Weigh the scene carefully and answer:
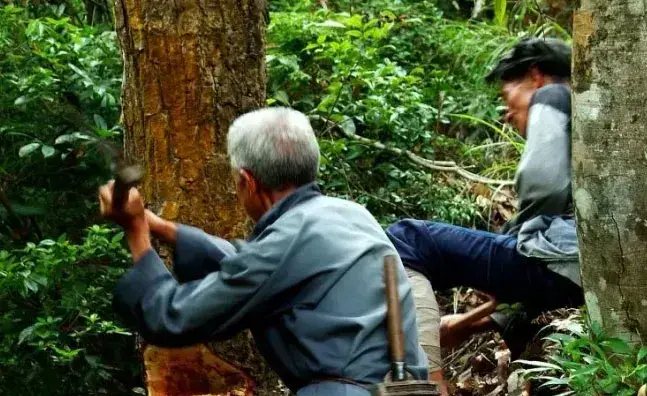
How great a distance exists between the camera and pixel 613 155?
4.40 m

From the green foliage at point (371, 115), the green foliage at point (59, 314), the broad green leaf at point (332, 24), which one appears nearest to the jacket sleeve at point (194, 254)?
the green foliage at point (59, 314)

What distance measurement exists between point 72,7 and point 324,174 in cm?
223

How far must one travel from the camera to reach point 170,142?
14.4 feet

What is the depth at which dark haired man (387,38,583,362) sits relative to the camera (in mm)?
5297

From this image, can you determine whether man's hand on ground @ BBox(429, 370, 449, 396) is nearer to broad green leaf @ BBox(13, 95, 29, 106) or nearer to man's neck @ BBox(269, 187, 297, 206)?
man's neck @ BBox(269, 187, 297, 206)

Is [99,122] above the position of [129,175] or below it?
below

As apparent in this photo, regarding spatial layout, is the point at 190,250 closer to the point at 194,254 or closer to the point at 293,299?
the point at 194,254

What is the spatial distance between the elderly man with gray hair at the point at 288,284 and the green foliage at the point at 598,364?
0.97 metres

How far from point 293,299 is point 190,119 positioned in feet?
4.03

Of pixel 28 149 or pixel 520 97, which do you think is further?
pixel 520 97

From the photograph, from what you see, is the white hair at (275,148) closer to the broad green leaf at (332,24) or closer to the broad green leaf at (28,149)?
the broad green leaf at (28,149)

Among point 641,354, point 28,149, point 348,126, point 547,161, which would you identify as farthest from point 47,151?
point 641,354

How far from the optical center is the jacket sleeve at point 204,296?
336cm

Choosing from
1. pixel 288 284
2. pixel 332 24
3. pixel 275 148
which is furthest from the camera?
pixel 332 24
